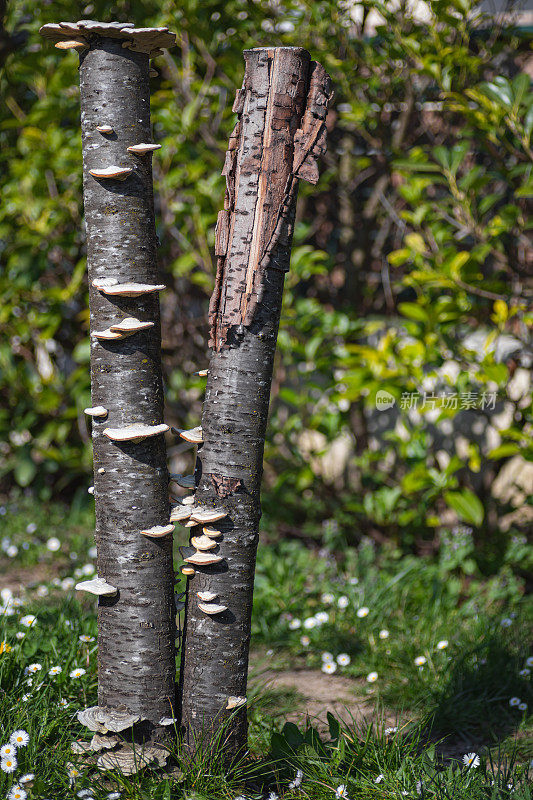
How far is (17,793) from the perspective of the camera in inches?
64.9

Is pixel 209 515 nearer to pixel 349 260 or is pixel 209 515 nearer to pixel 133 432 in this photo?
pixel 133 432

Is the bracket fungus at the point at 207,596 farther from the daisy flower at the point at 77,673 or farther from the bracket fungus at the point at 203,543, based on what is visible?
the daisy flower at the point at 77,673

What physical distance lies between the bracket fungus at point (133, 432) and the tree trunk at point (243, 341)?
0.14 m

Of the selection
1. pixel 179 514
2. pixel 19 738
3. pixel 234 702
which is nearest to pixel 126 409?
pixel 179 514

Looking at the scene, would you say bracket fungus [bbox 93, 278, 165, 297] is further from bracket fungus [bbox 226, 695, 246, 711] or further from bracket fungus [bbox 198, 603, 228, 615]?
bracket fungus [bbox 226, 695, 246, 711]

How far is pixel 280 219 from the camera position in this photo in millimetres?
1709

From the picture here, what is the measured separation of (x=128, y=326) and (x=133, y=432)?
26 centimetres

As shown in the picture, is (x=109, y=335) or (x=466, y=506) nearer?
(x=109, y=335)

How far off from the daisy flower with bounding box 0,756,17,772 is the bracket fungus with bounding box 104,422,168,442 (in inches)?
33.9

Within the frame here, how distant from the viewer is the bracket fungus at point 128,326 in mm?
1660

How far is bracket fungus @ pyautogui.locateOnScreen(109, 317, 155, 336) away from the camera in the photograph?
65.4 inches

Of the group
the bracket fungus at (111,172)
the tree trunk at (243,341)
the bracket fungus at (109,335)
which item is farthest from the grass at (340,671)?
the bracket fungus at (111,172)

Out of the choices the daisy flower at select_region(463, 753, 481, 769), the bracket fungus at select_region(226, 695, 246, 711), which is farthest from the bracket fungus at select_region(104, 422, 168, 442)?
the daisy flower at select_region(463, 753, 481, 769)

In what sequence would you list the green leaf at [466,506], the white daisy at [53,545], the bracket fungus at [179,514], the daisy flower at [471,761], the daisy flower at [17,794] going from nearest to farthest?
the daisy flower at [17,794], the bracket fungus at [179,514], the daisy flower at [471,761], the green leaf at [466,506], the white daisy at [53,545]
